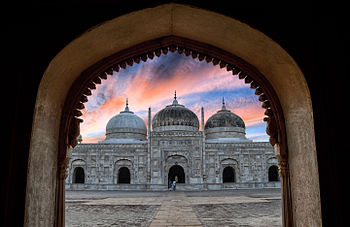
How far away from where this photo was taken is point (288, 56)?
3.11m

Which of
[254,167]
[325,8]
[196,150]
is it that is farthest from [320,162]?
[254,167]

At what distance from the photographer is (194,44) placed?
13.1 feet

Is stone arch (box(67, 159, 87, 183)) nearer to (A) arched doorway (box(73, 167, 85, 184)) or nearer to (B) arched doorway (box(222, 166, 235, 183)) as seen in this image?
(A) arched doorway (box(73, 167, 85, 184))

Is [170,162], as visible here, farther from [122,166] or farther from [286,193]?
[286,193]

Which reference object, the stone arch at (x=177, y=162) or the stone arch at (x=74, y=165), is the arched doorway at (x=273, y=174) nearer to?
the stone arch at (x=177, y=162)

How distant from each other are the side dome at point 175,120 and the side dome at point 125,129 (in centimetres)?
273

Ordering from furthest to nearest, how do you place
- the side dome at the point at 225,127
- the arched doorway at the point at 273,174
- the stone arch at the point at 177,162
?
the side dome at the point at 225,127, the arched doorway at the point at 273,174, the stone arch at the point at 177,162

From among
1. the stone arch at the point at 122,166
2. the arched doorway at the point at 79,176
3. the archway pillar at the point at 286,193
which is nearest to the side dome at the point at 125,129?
the arched doorway at the point at 79,176

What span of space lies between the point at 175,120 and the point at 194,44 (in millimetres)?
26008

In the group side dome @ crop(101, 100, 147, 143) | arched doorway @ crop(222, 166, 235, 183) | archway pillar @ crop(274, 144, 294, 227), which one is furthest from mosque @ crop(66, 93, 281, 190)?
archway pillar @ crop(274, 144, 294, 227)

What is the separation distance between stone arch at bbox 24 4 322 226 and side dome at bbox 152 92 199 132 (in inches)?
1014

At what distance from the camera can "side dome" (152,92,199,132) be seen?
2980cm

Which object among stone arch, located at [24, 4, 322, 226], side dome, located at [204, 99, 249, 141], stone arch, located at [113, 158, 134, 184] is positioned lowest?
stone arch, located at [113, 158, 134, 184]

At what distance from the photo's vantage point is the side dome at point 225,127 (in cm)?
3170
